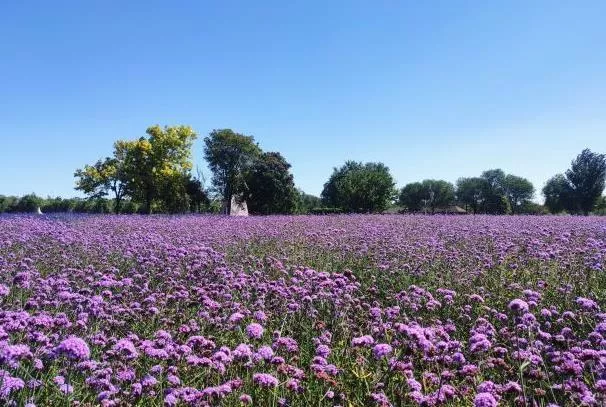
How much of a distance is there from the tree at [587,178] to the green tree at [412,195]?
170ft

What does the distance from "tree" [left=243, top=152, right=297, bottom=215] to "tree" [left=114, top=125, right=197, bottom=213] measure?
675 cm

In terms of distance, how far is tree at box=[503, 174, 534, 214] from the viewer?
115 m

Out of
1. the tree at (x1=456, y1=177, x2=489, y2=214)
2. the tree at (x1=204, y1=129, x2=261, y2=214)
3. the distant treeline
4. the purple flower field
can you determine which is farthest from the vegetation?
the purple flower field

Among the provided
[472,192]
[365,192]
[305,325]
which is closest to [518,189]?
[472,192]

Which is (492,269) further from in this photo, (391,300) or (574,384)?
(574,384)

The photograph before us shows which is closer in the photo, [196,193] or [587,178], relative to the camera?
[196,193]

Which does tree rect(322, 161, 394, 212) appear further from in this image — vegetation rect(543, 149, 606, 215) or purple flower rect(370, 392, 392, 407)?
purple flower rect(370, 392, 392, 407)

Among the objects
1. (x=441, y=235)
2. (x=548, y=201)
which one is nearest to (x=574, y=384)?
(x=441, y=235)

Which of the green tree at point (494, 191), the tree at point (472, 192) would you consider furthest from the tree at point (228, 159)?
the tree at point (472, 192)

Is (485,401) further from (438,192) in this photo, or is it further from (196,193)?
(438,192)

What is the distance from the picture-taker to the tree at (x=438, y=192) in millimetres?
117625

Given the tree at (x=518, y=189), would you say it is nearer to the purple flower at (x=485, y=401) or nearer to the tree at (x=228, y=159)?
the tree at (x=228, y=159)

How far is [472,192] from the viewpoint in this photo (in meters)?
112

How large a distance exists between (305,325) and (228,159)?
47678 mm
